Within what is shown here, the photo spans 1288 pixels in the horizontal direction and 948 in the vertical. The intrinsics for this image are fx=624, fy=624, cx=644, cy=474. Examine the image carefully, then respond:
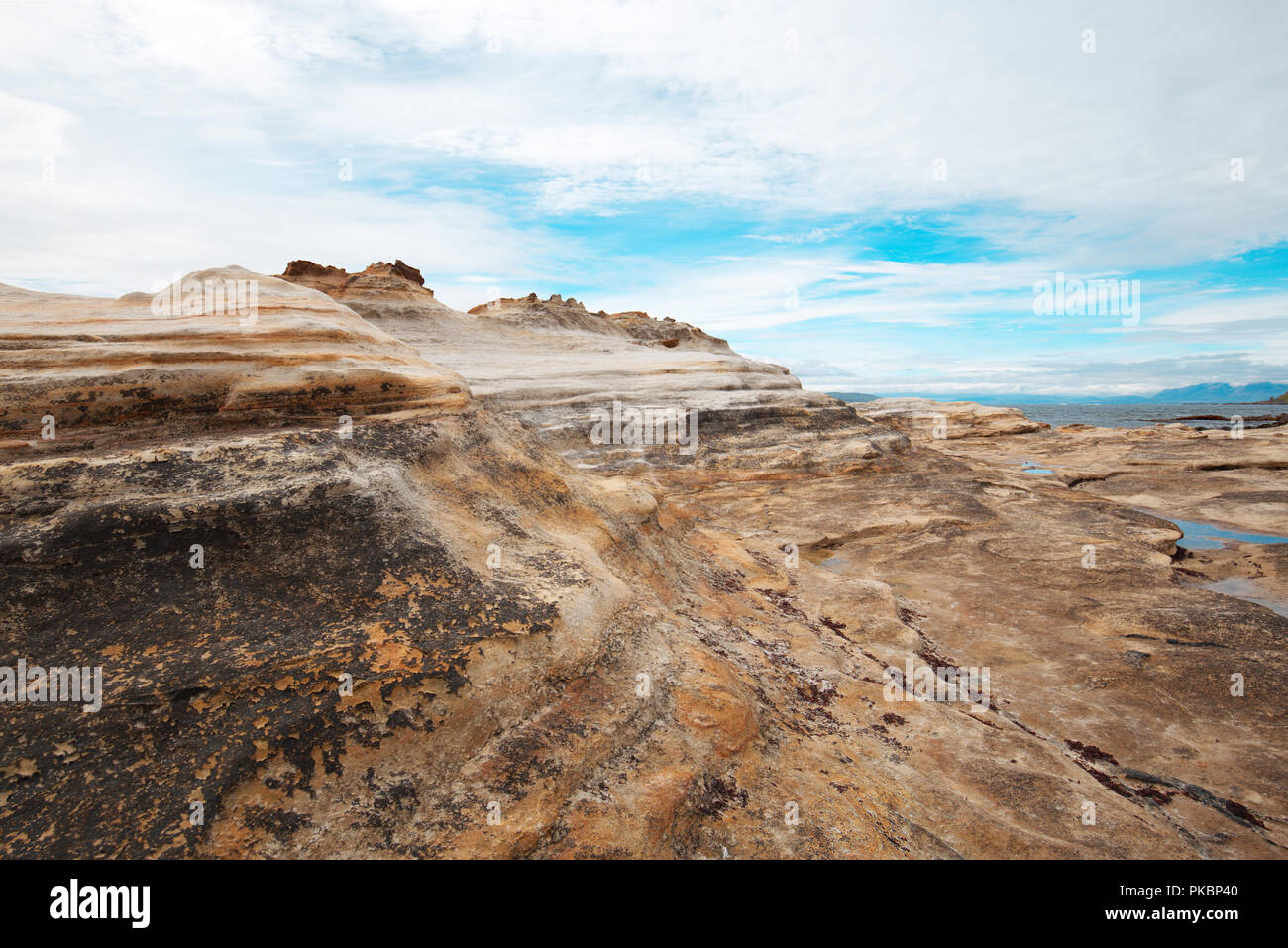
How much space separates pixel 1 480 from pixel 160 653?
6.41 feet

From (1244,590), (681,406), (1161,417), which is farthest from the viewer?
(1161,417)

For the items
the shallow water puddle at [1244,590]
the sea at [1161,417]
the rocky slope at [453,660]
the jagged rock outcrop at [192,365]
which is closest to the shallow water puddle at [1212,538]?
the shallow water puddle at [1244,590]

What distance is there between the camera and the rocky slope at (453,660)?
380 centimetres

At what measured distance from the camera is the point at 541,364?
2834 centimetres

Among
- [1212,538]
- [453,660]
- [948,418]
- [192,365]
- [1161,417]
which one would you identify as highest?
[1161,417]

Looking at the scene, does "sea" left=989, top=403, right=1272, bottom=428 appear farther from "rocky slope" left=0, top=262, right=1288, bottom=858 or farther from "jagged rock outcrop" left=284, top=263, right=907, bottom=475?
"rocky slope" left=0, top=262, right=1288, bottom=858

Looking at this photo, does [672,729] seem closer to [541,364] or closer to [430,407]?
[430,407]

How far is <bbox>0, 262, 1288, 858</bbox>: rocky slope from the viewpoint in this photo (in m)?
3.80

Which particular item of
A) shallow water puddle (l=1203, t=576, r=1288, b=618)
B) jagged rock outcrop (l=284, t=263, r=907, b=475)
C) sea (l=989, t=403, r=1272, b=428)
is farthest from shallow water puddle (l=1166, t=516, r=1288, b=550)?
sea (l=989, t=403, r=1272, b=428)

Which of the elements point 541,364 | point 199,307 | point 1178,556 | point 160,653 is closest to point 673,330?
point 541,364

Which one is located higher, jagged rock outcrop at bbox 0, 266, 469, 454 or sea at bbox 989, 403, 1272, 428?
sea at bbox 989, 403, 1272, 428

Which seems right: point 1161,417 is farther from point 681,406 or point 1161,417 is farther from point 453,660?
point 453,660

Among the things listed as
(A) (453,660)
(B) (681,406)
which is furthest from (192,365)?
(B) (681,406)

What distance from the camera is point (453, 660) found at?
14.9ft
